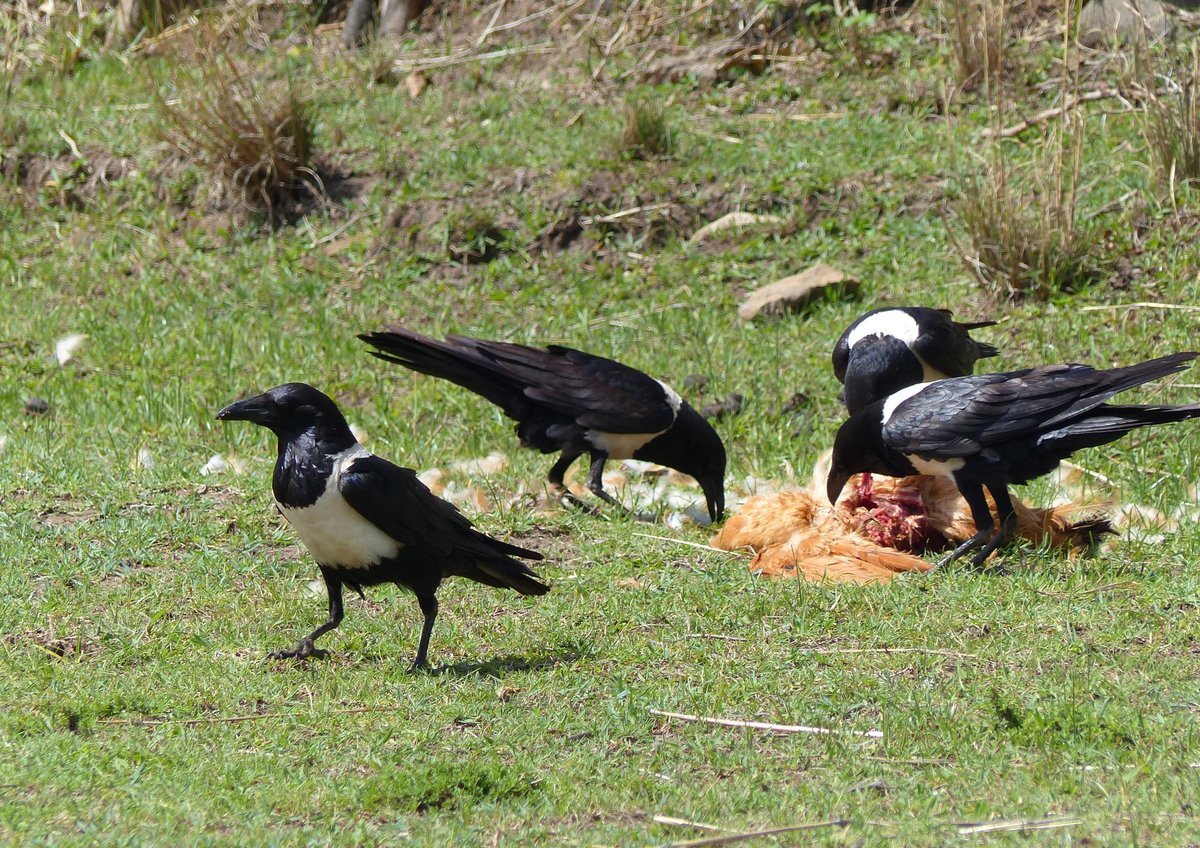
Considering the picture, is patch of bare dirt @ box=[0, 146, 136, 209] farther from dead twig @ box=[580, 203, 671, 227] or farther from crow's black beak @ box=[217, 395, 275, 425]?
crow's black beak @ box=[217, 395, 275, 425]

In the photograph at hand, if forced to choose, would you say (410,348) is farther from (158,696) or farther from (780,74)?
(780,74)

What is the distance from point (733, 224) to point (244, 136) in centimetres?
357

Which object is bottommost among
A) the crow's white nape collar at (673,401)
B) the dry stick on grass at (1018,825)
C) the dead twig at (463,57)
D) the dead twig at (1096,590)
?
the dead twig at (1096,590)

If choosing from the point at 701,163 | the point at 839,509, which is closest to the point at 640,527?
the point at 839,509

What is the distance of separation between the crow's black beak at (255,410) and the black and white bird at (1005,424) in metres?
2.55

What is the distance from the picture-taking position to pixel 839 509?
20.1 feet

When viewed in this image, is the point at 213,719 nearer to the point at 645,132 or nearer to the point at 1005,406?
the point at 1005,406

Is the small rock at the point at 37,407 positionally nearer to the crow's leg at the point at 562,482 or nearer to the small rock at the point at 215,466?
the small rock at the point at 215,466

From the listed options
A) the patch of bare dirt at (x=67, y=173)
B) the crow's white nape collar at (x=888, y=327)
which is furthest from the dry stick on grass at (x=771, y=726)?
the patch of bare dirt at (x=67, y=173)

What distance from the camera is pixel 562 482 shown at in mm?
7086

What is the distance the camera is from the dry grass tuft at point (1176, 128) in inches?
343

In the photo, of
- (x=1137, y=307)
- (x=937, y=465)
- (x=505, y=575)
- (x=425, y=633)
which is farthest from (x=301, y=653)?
(x=1137, y=307)

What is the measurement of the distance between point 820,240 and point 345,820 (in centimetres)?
682

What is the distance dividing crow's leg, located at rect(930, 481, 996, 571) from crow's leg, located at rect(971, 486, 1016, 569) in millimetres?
45
